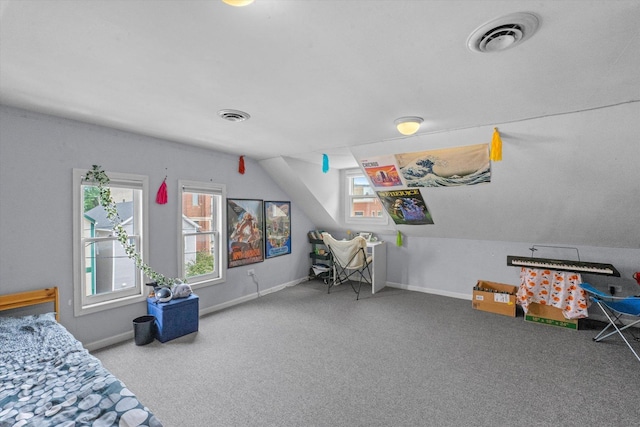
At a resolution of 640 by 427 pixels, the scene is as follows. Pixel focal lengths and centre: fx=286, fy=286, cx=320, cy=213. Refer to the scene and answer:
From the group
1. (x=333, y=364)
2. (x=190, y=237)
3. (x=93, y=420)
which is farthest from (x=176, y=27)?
(x=190, y=237)

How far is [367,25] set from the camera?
1.35 meters

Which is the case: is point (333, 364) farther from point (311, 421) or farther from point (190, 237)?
point (190, 237)

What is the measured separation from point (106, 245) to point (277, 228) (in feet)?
8.27

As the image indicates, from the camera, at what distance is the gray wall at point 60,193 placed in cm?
246

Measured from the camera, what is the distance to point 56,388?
5.11 ft

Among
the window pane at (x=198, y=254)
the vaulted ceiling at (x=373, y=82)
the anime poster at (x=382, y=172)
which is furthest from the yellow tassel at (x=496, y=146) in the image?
the window pane at (x=198, y=254)

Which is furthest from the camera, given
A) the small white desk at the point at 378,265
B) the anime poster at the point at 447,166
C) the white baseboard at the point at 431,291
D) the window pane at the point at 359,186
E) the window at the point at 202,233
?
the window pane at the point at 359,186

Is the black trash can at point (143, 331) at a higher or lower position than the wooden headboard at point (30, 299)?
lower

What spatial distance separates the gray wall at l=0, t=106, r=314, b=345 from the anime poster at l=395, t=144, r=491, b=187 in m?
2.84

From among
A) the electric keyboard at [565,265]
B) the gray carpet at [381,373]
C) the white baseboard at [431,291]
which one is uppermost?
the electric keyboard at [565,265]

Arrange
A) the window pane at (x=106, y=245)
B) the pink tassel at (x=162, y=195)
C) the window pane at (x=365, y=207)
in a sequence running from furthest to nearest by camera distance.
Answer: the window pane at (x=365, y=207), the pink tassel at (x=162, y=195), the window pane at (x=106, y=245)

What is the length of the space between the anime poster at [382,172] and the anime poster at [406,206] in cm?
21

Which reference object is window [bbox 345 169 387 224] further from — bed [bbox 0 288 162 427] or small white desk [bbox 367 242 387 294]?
bed [bbox 0 288 162 427]

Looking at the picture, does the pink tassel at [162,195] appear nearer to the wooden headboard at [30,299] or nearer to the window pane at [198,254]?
the window pane at [198,254]
